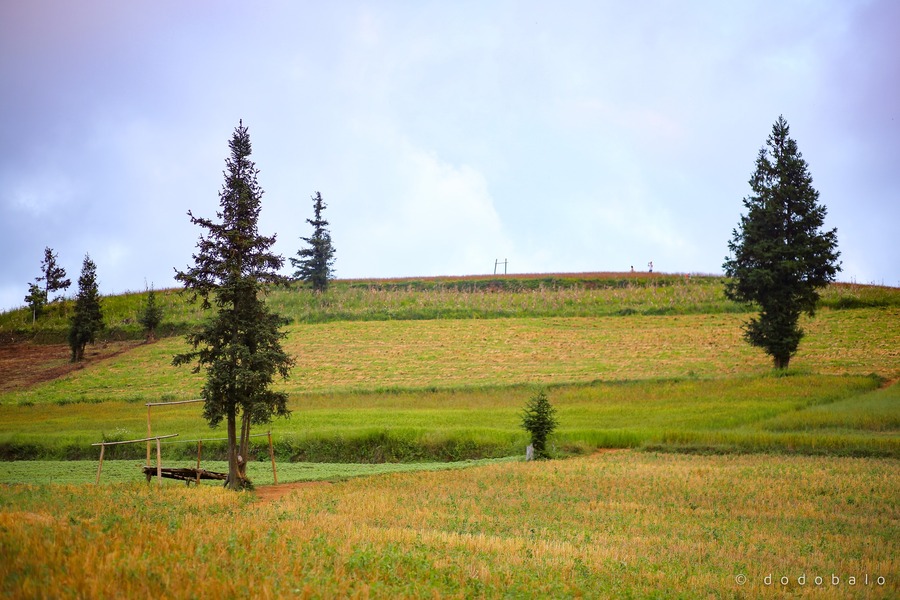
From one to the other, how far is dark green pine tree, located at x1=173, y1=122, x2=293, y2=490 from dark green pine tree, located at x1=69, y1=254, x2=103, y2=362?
48.0m

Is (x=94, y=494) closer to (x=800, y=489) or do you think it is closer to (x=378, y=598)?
(x=378, y=598)

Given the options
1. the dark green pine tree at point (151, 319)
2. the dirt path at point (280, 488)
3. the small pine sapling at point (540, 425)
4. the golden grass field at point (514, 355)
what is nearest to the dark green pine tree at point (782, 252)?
the golden grass field at point (514, 355)

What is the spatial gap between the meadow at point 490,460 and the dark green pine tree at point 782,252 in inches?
125

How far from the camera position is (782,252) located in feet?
152

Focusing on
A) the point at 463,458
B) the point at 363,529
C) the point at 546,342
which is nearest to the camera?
the point at 363,529

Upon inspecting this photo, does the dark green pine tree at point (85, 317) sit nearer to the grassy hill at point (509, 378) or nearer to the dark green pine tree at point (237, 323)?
the grassy hill at point (509, 378)

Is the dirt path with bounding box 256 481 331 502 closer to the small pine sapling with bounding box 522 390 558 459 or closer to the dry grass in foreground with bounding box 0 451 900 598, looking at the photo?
the dry grass in foreground with bounding box 0 451 900 598

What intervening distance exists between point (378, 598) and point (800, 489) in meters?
17.6

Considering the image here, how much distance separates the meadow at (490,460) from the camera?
1045 cm

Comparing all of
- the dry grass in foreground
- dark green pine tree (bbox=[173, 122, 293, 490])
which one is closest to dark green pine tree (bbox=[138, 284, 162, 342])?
dark green pine tree (bbox=[173, 122, 293, 490])

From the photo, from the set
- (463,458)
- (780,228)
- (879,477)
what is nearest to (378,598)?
(879,477)

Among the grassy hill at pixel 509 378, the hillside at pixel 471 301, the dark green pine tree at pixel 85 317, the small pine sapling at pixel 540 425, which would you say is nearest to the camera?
the small pine sapling at pixel 540 425

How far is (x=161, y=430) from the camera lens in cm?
4009

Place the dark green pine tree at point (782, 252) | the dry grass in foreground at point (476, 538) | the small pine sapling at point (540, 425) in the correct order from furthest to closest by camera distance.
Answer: the dark green pine tree at point (782, 252) < the small pine sapling at point (540, 425) < the dry grass in foreground at point (476, 538)
